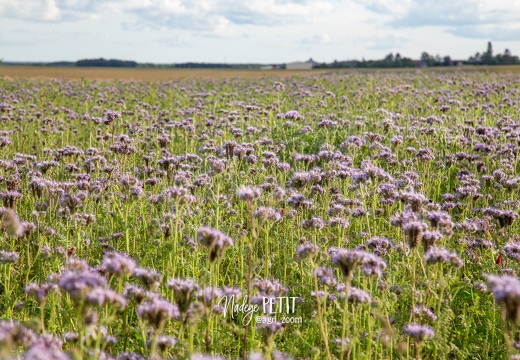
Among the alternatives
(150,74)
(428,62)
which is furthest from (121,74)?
(428,62)

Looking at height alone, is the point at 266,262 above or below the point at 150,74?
below

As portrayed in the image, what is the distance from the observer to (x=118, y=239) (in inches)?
259

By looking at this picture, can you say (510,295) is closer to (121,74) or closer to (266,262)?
(266,262)

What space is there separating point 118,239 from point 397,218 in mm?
3503

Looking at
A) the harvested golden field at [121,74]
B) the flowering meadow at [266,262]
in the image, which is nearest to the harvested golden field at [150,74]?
the harvested golden field at [121,74]

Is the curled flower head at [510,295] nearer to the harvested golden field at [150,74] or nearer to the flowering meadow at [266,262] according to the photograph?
the flowering meadow at [266,262]

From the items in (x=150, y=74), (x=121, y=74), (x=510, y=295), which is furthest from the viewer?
(x=121, y=74)

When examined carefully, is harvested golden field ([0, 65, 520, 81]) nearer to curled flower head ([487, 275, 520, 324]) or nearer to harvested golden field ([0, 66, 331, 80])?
harvested golden field ([0, 66, 331, 80])

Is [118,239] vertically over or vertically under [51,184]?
under

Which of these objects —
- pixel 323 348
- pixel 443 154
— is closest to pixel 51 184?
pixel 323 348

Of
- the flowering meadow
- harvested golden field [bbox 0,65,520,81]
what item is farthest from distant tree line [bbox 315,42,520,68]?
the flowering meadow

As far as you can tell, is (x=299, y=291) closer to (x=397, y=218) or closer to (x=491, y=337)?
(x=397, y=218)

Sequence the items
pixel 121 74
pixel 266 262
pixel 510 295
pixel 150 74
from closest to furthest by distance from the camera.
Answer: pixel 510 295
pixel 266 262
pixel 150 74
pixel 121 74

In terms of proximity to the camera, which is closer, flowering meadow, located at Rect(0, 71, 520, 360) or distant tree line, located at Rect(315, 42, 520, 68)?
flowering meadow, located at Rect(0, 71, 520, 360)
